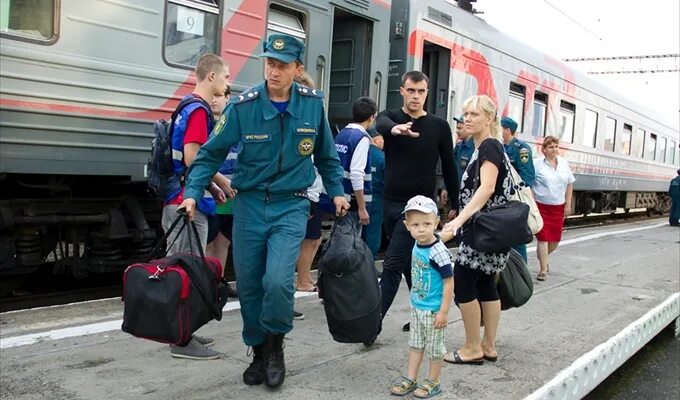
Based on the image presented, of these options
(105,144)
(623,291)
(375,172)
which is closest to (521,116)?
(623,291)

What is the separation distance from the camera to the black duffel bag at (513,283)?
421 cm

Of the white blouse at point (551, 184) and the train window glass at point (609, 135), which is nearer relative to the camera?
the white blouse at point (551, 184)

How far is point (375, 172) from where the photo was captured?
5.79 m

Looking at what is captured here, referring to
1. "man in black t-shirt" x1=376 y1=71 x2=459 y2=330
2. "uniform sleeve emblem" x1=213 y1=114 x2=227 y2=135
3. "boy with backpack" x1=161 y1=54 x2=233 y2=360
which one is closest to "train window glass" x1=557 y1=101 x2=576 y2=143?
"man in black t-shirt" x1=376 y1=71 x2=459 y2=330

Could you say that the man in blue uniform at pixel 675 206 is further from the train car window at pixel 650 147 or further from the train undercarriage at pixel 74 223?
the train undercarriage at pixel 74 223

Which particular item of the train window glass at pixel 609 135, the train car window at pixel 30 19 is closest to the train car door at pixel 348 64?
the train car window at pixel 30 19

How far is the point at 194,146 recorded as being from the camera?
3.80 meters

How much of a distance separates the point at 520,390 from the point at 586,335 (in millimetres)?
1513

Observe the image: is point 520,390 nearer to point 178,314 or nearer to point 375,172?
point 178,314

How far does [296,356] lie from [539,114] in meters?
9.39

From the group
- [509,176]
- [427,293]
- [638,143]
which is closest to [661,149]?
[638,143]

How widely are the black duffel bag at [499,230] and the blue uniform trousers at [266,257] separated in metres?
0.99

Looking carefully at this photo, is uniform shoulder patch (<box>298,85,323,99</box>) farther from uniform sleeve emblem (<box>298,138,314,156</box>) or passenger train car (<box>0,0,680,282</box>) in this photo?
passenger train car (<box>0,0,680,282</box>)

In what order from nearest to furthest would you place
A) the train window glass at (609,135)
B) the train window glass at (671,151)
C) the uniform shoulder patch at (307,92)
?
the uniform shoulder patch at (307,92) < the train window glass at (609,135) < the train window glass at (671,151)
